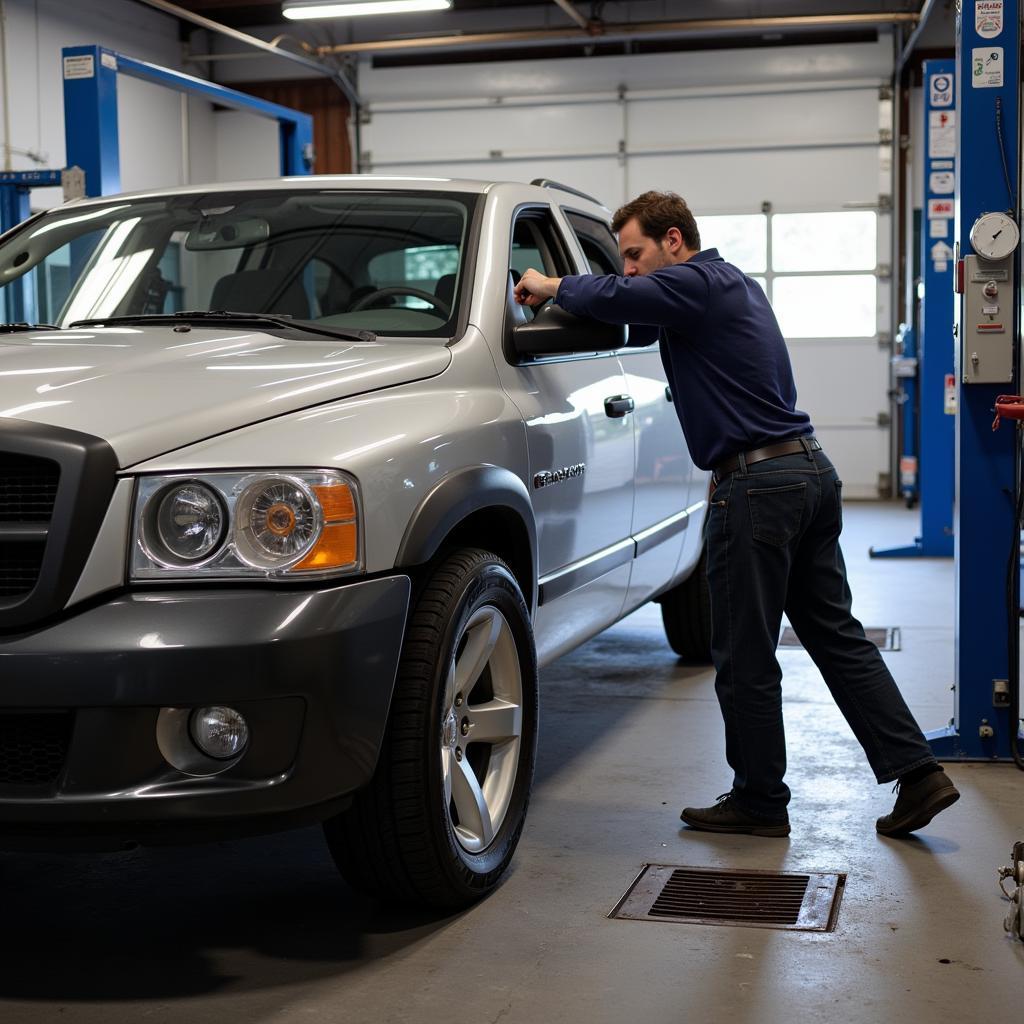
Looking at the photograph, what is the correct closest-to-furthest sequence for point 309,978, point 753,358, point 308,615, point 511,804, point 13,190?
point 308,615 < point 309,978 < point 511,804 < point 753,358 < point 13,190

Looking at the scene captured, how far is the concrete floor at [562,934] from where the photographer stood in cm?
252

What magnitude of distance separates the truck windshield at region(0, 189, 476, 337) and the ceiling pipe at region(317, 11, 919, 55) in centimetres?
1053

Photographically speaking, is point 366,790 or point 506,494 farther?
point 506,494

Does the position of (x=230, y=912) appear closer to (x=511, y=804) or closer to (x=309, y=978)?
(x=309, y=978)

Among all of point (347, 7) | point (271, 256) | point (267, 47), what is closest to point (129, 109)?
point (267, 47)

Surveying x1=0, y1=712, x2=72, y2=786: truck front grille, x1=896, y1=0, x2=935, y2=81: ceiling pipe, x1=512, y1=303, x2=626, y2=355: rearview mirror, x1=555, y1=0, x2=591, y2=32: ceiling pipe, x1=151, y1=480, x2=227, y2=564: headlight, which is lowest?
x1=0, y1=712, x2=72, y2=786: truck front grille

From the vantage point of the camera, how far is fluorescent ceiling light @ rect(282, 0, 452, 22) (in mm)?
11969

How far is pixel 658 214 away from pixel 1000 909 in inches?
71.0

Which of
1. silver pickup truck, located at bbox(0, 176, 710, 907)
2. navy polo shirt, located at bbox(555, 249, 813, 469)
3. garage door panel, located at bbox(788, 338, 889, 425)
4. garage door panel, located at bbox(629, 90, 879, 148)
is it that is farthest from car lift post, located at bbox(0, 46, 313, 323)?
garage door panel, located at bbox(788, 338, 889, 425)

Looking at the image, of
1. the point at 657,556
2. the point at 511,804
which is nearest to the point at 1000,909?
the point at 511,804

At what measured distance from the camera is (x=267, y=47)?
1327 cm

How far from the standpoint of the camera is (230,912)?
2.98 metres

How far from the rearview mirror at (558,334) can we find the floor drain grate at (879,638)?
315 cm

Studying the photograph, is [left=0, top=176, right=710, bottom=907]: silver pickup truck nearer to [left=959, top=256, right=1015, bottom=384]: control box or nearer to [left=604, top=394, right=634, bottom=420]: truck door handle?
[left=604, top=394, right=634, bottom=420]: truck door handle
